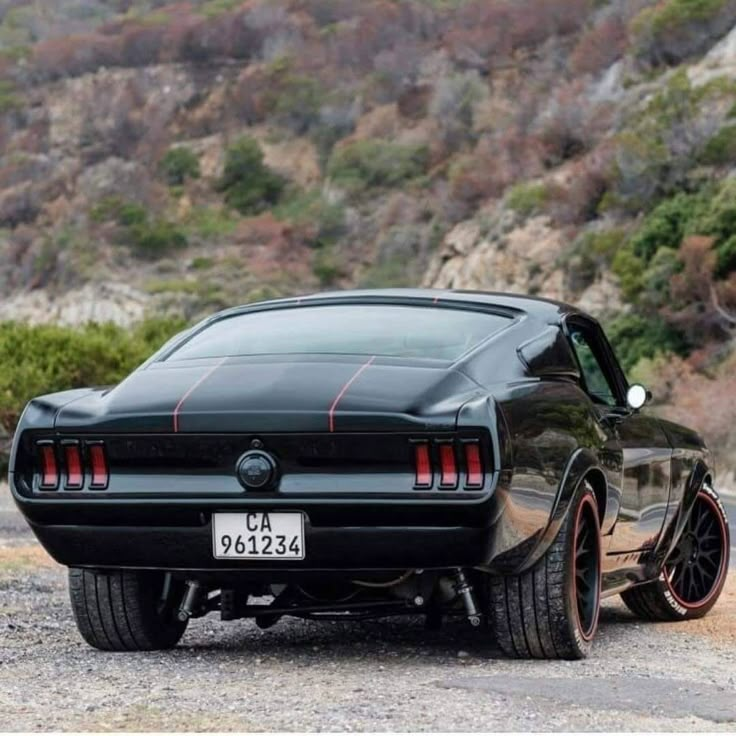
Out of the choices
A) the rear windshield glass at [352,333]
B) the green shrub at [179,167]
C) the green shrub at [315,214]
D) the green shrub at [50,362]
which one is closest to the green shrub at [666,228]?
the green shrub at [50,362]

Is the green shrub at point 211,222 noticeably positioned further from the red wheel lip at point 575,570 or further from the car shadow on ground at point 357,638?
the red wheel lip at point 575,570

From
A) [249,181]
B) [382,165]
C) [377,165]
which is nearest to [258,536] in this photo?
[382,165]

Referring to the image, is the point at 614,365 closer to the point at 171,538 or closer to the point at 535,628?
the point at 535,628

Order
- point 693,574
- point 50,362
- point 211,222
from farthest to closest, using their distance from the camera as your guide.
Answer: point 211,222
point 50,362
point 693,574

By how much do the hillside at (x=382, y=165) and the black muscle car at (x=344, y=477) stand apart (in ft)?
60.5

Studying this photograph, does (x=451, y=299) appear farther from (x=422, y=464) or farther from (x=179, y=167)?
(x=179, y=167)

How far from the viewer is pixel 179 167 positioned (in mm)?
77188

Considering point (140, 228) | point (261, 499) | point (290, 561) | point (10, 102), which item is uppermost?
point (261, 499)

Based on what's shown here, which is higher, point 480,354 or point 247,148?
point 480,354

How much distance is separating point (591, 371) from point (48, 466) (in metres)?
2.69

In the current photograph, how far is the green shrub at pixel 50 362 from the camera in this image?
25.7m

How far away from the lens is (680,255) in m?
42.0

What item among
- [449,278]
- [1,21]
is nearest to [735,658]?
[449,278]

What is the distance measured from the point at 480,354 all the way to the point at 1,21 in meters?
108
